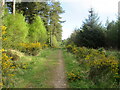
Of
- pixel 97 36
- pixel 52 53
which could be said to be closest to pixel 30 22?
pixel 52 53

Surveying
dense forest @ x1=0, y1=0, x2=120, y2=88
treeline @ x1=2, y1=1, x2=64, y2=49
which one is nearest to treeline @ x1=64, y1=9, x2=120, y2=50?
dense forest @ x1=0, y1=0, x2=120, y2=88

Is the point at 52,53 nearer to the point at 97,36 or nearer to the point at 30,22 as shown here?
the point at 97,36

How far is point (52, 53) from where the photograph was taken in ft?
61.0

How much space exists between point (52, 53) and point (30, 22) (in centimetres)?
994

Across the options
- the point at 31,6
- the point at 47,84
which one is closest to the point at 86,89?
the point at 47,84

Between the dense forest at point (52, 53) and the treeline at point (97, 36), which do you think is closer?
the dense forest at point (52, 53)

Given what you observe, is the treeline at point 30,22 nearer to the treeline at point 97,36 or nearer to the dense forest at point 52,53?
the dense forest at point 52,53

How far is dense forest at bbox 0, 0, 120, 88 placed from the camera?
4598mm

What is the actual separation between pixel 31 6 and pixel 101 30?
Answer: 13.6m

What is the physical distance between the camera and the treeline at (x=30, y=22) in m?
11.9

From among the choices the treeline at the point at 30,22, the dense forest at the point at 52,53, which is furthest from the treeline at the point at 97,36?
the treeline at the point at 30,22

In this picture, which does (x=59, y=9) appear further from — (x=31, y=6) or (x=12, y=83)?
(x=12, y=83)

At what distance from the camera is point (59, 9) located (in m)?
31.8

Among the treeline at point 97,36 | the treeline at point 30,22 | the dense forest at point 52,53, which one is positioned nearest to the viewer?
the dense forest at point 52,53
